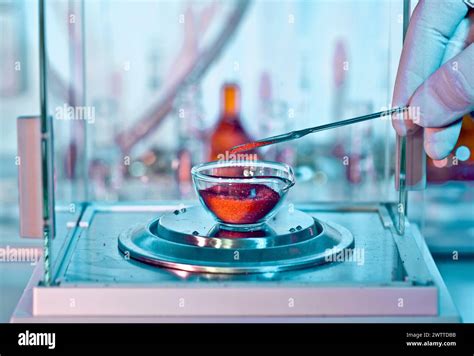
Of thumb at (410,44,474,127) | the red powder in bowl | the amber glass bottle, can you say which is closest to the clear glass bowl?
the red powder in bowl

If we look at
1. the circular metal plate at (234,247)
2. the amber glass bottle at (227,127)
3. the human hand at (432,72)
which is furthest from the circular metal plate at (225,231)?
the amber glass bottle at (227,127)

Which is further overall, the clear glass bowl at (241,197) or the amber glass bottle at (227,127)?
the amber glass bottle at (227,127)

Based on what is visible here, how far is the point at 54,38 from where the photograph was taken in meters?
1.63

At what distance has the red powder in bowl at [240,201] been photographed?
80cm

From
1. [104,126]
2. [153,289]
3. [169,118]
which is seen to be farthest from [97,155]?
[153,289]

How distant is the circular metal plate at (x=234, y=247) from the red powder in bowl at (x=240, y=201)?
0.02 metres

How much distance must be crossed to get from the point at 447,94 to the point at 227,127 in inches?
28.9

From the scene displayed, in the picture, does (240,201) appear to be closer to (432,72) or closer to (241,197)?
(241,197)

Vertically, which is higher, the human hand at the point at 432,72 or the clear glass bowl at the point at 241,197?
the human hand at the point at 432,72

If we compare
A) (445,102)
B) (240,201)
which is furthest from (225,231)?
(445,102)

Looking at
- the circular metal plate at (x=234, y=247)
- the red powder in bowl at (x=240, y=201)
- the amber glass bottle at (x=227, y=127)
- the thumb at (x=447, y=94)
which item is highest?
the thumb at (x=447, y=94)

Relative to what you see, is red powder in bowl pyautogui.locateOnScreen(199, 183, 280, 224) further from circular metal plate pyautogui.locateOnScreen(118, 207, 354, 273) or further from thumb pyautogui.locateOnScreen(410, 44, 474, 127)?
thumb pyautogui.locateOnScreen(410, 44, 474, 127)

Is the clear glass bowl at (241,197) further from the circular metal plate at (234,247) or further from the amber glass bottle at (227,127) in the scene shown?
the amber glass bottle at (227,127)

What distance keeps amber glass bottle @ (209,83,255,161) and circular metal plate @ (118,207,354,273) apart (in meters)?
0.62
